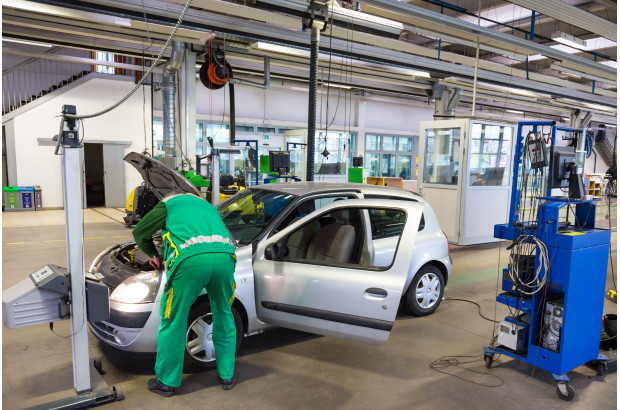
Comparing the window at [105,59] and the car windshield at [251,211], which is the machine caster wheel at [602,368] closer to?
the car windshield at [251,211]

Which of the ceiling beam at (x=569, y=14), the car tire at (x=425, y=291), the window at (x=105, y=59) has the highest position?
the window at (x=105, y=59)

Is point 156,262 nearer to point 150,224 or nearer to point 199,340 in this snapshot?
point 150,224

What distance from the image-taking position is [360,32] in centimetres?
837

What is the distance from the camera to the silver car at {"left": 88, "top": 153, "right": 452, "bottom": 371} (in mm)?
3088

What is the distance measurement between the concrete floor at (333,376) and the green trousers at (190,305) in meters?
0.26

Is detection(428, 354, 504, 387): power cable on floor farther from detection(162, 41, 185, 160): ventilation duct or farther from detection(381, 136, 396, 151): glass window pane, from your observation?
detection(381, 136, 396, 151): glass window pane

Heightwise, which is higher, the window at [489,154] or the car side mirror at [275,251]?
the window at [489,154]

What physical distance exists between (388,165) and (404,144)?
1381 millimetres

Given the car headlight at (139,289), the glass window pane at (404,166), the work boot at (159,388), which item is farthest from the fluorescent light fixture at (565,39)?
the glass window pane at (404,166)

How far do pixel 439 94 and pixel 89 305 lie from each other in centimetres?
1317

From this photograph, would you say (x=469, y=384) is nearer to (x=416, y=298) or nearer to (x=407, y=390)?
(x=407, y=390)

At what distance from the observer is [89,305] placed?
279 centimetres

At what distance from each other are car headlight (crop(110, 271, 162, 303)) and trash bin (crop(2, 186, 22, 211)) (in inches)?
454

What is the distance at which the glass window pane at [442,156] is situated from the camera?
8.76m
